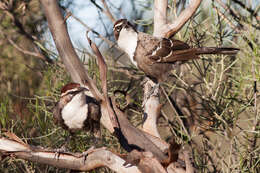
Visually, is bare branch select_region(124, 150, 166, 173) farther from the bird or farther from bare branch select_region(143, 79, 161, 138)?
the bird

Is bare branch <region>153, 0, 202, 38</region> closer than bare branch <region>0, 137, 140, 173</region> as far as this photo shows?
No

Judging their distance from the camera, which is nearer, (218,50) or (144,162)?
(144,162)

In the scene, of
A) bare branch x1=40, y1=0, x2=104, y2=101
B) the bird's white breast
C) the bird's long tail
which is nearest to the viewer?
bare branch x1=40, y1=0, x2=104, y2=101

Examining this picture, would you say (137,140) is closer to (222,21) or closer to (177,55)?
(177,55)

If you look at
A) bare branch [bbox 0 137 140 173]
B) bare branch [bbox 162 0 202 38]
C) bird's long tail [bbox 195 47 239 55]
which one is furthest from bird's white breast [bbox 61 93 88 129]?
bird's long tail [bbox 195 47 239 55]

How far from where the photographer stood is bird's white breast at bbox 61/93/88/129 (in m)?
3.06

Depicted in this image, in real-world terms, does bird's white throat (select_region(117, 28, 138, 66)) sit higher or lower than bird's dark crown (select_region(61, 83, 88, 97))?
higher

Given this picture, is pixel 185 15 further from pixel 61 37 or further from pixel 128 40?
pixel 61 37

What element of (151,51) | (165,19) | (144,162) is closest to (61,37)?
(144,162)

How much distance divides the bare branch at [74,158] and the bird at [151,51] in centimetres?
134

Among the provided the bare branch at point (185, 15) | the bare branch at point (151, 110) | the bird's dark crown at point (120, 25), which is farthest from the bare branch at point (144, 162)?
the bird's dark crown at point (120, 25)

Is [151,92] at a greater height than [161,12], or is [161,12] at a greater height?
[161,12]

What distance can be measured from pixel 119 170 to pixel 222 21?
5.80ft

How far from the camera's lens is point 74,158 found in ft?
8.18
